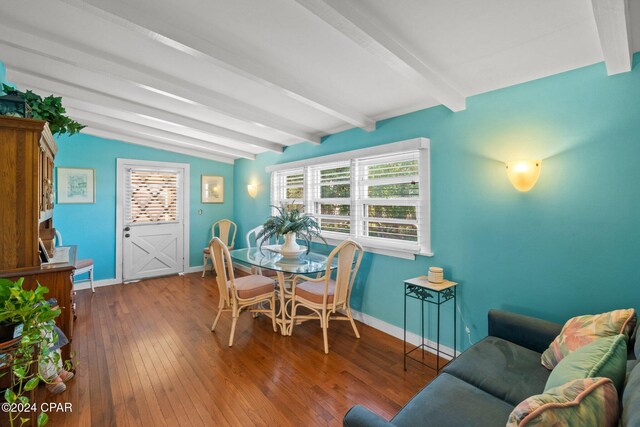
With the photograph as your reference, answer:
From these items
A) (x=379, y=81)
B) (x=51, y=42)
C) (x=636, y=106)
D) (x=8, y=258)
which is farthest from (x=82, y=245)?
(x=636, y=106)

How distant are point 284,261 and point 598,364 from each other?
102 inches

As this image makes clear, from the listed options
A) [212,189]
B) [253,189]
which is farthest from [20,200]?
[212,189]

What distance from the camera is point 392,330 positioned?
3.05 m

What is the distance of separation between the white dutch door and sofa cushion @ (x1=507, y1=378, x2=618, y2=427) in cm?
570

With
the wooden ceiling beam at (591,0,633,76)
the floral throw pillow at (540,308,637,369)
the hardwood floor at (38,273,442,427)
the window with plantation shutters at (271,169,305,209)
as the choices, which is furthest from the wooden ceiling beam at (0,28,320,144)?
the floral throw pillow at (540,308,637,369)

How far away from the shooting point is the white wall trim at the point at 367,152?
2736 mm

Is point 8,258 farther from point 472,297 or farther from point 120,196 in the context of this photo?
point 472,297

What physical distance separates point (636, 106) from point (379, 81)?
1.60 meters

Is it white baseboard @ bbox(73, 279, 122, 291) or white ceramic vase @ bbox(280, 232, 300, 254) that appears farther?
white baseboard @ bbox(73, 279, 122, 291)

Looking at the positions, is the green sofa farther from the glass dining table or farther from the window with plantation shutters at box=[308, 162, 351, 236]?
the window with plantation shutters at box=[308, 162, 351, 236]

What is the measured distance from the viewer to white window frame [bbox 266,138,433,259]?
2.76 m

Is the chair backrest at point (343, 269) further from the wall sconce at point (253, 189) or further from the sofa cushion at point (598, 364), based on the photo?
the wall sconce at point (253, 189)

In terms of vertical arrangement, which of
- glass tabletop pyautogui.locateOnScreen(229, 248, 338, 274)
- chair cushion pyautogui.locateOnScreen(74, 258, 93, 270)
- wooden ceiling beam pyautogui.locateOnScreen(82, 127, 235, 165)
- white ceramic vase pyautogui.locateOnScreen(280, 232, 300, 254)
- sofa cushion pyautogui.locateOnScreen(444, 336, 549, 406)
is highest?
wooden ceiling beam pyautogui.locateOnScreen(82, 127, 235, 165)

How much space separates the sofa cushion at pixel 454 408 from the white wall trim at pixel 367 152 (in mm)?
1983
